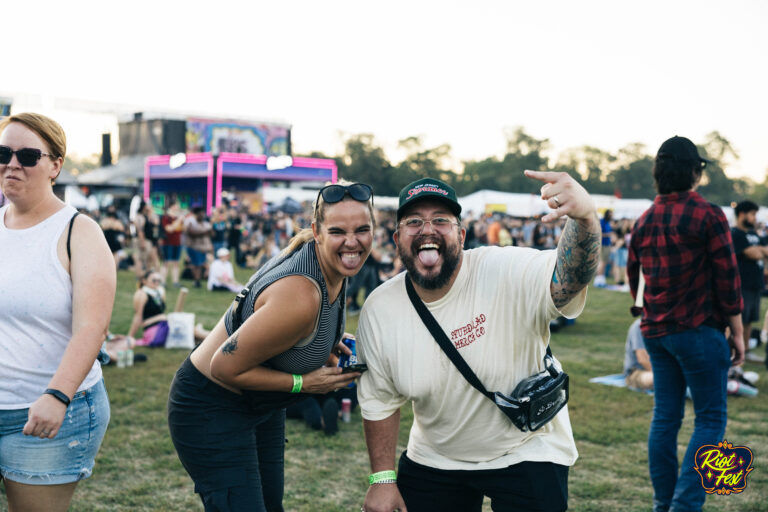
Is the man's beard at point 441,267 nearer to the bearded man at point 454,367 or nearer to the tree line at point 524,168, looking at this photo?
the bearded man at point 454,367

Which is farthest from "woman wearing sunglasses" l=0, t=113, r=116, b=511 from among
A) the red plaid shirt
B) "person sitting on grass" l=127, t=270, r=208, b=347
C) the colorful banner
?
the colorful banner

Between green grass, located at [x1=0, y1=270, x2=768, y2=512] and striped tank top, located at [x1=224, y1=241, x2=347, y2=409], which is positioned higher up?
striped tank top, located at [x1=224, y1=241, x2=347, y2=409]

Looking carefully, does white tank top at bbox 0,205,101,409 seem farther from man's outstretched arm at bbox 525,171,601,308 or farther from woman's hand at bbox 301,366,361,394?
man's outstretched arm at bbox 525,171,601,308

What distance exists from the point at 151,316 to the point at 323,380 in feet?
24.6

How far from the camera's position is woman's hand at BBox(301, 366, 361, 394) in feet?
8.79

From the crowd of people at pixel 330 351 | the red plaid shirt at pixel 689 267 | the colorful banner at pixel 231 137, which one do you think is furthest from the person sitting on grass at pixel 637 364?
the colorful banner at pixel 231 137

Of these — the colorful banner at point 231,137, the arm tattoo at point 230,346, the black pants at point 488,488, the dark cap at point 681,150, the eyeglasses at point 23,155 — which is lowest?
the black pants at point 488,488

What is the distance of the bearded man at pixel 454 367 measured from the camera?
273cm

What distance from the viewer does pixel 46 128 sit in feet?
8.35

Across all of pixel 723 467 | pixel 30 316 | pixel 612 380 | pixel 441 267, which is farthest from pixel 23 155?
pixel 612 380

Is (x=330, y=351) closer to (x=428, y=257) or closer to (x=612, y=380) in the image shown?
(x=428, y=257)

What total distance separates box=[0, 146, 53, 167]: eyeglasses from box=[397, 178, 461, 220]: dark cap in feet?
4.73

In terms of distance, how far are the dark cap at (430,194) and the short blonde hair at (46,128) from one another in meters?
1.40

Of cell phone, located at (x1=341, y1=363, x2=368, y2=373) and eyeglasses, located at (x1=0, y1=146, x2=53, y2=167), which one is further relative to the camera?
cell phone, located at (x1=341, y1=363, x2=368, y2=373)
